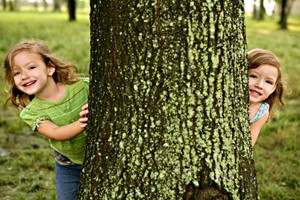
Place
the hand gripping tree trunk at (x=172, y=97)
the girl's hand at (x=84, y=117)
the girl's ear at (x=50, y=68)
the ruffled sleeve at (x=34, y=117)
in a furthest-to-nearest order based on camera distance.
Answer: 1. the girl's ear at (x=50, y=68)
2. the ruffled sleeve at (x=34, y=117)
3. the girl's hand at (x=84, y=117)
4. the hand gripping tree trunk at (x=172, y=97)

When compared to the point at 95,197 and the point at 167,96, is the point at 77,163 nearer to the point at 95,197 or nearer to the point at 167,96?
the point at 95,197

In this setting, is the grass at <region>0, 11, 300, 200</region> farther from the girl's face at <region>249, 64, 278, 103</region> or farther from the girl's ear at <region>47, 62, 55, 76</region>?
the girl's ear at <region>47, 62, 55, 76</region>

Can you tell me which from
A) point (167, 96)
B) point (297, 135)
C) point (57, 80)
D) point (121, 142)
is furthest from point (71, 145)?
point (297, 135)

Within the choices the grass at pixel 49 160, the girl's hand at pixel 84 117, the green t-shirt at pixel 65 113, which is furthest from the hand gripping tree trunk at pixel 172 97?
the grass at pixel 49 160

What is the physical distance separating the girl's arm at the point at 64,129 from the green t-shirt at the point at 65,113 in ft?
0.16

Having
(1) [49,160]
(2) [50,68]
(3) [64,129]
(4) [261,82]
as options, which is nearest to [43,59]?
(2) [50,68]

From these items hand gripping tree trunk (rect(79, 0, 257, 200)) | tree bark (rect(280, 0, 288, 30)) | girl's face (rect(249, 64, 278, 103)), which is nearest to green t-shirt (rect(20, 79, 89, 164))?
hand gripping tree trunk (rect(79, 0, 257, 200))

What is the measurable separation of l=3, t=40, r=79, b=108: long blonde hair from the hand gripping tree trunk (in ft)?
2.23

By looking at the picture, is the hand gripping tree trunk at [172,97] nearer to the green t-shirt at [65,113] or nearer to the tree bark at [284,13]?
the green t-shirt at [65,113]

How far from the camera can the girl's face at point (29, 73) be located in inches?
117

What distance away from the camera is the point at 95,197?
2.64 metres

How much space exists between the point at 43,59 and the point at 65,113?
0.38 meters

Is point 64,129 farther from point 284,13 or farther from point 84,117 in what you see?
point 284,13

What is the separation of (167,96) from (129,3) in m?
0.50
